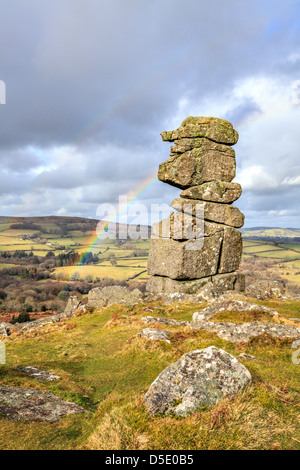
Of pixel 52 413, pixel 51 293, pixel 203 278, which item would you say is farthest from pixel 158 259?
pixel 51 293

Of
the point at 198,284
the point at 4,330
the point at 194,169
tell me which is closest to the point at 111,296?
the point at 198,284

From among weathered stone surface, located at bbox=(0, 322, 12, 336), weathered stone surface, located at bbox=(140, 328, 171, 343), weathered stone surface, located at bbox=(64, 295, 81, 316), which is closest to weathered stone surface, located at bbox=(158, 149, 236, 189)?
weathered stone surface, located at bbox=(140, 328, 171, 343)

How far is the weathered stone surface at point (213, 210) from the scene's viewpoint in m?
23.9

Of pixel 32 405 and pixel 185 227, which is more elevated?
pixel 185 227

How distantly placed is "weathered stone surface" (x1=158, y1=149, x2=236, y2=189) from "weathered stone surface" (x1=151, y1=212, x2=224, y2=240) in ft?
9.93

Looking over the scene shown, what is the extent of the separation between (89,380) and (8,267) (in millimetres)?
106426

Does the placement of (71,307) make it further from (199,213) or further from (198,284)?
(199,213)

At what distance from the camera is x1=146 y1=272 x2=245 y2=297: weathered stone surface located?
24.0m

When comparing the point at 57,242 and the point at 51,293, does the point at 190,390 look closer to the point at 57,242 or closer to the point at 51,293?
the point at 51,293

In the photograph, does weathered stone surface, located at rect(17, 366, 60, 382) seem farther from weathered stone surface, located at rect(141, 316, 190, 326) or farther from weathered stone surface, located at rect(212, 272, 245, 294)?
weathered stone surface, located at rect(212, 272, 245, 294)

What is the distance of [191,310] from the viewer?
782 inches

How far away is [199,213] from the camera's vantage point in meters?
24.0

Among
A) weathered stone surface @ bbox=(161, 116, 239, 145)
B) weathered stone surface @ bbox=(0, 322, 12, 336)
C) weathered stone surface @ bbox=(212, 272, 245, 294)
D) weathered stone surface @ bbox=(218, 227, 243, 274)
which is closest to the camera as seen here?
weathered stone surface @ bbox=(0, 322, 12, 336)

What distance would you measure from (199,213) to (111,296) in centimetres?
1258
